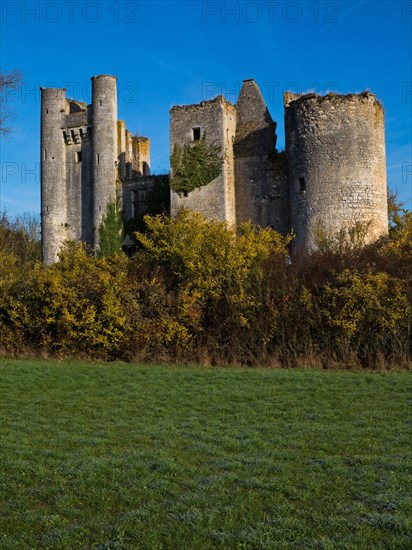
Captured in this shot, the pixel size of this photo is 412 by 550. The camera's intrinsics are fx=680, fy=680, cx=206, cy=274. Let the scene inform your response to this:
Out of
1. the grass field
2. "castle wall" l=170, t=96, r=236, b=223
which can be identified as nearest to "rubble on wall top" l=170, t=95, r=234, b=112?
"castle wall" l=170, t=96, r=236, b=223

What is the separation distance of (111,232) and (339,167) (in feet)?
42.6

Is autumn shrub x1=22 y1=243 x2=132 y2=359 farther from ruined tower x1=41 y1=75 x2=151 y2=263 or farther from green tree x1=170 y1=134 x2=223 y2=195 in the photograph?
ruined tower x1=41 y1=75 x2=151 y2=263

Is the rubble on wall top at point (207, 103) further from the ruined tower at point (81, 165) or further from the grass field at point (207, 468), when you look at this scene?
the grass field at point (207, 468)

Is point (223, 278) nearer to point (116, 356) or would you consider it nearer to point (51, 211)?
point (116, 356)

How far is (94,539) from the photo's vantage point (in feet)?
18.3

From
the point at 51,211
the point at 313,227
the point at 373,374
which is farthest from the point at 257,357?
the point at 51,211

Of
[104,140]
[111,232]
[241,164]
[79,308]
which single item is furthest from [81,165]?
[79,308]

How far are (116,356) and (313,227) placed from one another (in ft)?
40.6

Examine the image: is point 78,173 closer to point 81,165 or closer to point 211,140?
point 81,165

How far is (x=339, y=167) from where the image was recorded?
2980 cm

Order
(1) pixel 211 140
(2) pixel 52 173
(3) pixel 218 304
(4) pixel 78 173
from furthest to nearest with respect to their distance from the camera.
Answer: (2) pixel 52 173, (4) pixel 78 173, (1) pixel 211 140, (3) pixel 218 304

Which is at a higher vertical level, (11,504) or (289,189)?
(289,189)

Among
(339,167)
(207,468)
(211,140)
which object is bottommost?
(207,468)

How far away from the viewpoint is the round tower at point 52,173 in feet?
126
